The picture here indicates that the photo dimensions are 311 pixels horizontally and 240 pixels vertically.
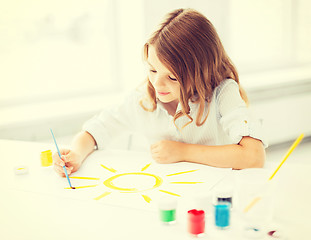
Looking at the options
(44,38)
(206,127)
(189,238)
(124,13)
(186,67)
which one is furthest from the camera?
(124,13)

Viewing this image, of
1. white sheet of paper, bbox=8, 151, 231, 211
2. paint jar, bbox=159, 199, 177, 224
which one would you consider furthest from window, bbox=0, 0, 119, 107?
paint jar, bbox=159, 199, 177, 224

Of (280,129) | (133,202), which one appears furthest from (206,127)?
(280,129)

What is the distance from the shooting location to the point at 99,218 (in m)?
0.84

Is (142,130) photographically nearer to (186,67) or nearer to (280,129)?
(186,67)

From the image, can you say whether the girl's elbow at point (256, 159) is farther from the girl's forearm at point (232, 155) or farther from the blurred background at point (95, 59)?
the blurred background at point (95, 59)

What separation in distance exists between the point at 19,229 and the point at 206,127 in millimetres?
791

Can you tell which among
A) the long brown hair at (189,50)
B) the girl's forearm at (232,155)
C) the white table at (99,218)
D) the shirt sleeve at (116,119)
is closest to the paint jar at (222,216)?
the white table at (99,218)

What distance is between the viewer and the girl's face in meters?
1.26

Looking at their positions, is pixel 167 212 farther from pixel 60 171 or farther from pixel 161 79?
pixel 161 79

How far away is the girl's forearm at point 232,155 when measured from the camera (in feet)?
3.92

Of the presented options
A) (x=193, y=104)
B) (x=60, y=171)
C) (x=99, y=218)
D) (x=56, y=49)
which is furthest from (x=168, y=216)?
(x=56, y=49)

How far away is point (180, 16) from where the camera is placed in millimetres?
1282

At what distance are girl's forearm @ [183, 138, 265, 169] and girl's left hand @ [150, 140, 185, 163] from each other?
0.8 inches

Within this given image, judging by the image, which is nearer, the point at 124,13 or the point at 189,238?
the point at 189,238
